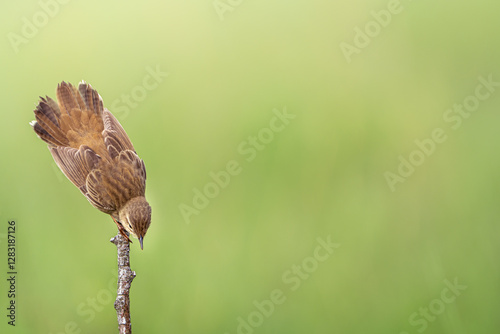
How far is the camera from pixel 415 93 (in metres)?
1.79

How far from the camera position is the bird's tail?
1.44 m

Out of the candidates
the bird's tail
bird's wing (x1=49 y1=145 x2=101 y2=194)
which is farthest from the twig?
the bird's tail

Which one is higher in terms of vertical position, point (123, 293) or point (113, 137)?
point (113, 137)

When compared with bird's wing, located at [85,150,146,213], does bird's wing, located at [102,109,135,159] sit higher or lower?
higher

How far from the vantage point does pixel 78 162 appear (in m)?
1.43

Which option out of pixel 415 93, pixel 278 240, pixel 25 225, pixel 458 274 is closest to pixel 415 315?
pixel 458 274

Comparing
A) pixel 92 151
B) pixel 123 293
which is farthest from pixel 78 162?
pixel 123 293

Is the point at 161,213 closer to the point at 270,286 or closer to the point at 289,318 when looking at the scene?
the point at 270,286

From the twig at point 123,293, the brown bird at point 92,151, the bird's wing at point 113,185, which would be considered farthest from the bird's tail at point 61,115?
the twig at point 123,293

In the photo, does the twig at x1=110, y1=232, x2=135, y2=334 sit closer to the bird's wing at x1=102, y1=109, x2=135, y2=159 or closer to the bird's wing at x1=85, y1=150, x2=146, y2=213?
the bird's wing at x1=85, y1=150, x2=146, y2=213

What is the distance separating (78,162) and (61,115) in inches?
6.0

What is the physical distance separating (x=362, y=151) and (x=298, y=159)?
0.77ft

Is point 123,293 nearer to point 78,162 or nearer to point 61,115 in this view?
point 78,162

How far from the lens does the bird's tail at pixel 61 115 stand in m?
1.44
